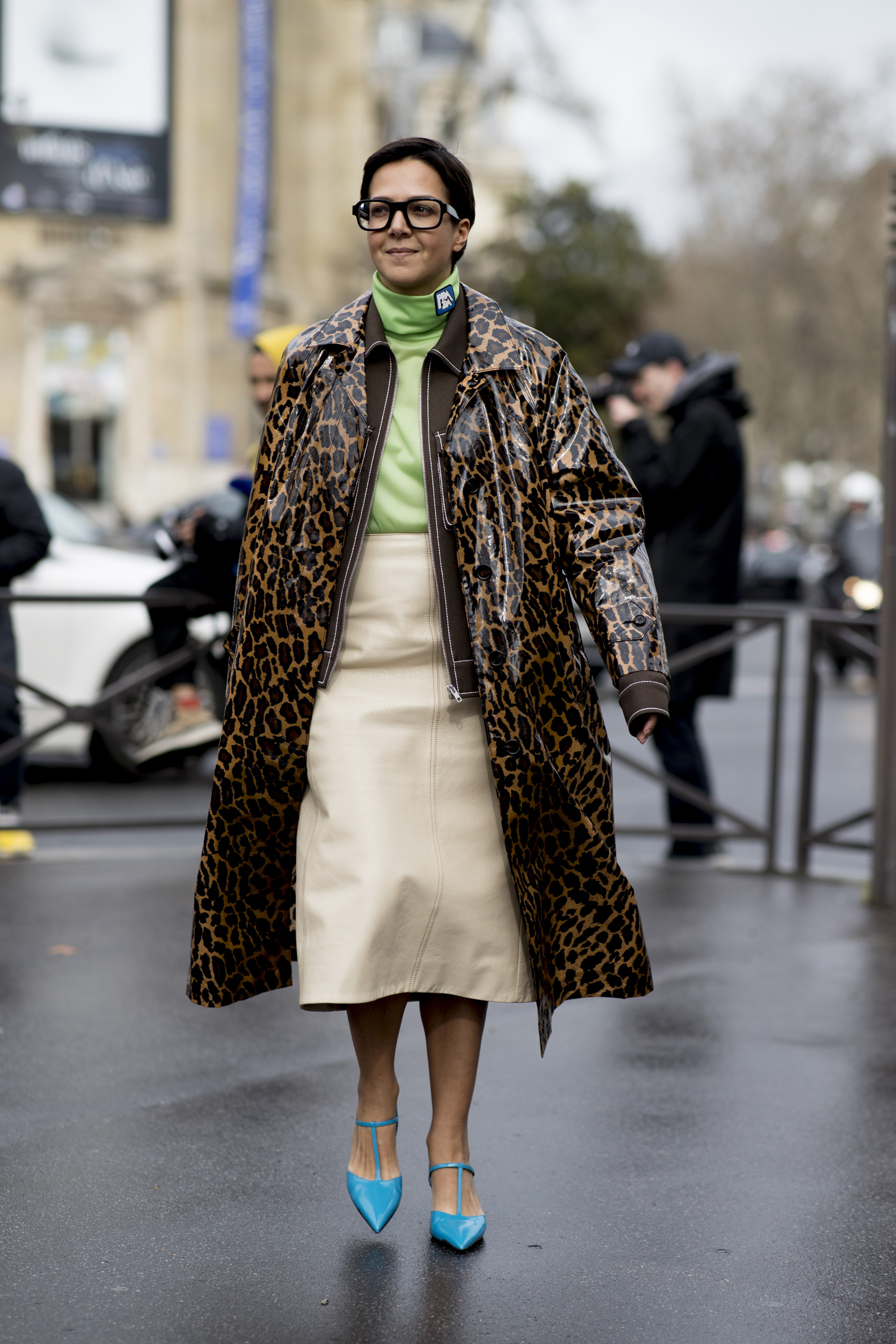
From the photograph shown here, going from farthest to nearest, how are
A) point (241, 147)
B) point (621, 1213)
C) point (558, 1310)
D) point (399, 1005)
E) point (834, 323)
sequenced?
1. point (834, 323)
2. point (241, 147)
3. point (621, 1213)
4. point (399, 1005)
5. point (558, 1310)

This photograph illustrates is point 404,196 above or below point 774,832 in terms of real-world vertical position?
above

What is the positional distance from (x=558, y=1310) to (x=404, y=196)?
1987 mm

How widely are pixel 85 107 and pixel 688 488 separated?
31.4 meters

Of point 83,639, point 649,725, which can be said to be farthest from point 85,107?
point 649,725

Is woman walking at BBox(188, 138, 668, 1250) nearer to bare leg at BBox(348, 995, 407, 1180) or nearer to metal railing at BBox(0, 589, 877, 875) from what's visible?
bare leg at BBox(348, 995, 407, 1180)

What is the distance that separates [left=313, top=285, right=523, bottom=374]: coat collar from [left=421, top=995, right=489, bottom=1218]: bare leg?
117cm

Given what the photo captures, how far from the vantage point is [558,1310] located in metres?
2.95

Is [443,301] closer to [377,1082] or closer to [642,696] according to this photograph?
[642,696]

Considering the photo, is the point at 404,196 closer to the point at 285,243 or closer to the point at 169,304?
the point at 169,304

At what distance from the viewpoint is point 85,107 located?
Result: 35.0 metres

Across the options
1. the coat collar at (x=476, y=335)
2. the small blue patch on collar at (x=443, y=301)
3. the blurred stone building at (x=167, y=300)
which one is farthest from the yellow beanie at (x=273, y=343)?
the blurred stone building at (x=167, y=300)

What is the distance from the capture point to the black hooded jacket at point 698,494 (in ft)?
22.4

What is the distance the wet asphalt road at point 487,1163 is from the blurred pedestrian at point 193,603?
44.6 inches

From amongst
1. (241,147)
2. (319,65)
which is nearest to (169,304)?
(241,147)
